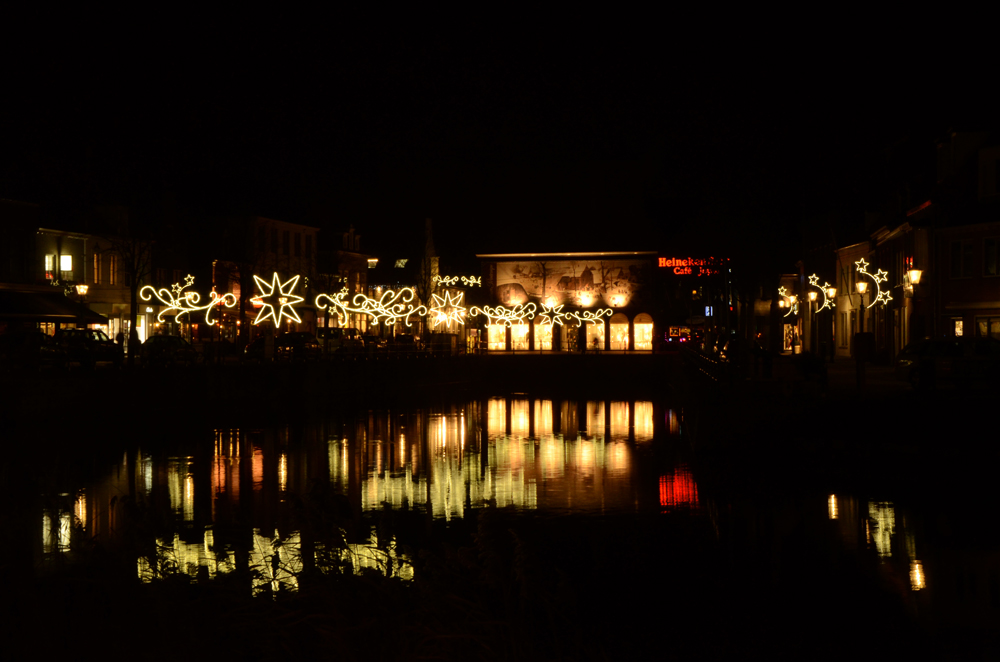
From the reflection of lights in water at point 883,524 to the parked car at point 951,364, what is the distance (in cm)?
1370

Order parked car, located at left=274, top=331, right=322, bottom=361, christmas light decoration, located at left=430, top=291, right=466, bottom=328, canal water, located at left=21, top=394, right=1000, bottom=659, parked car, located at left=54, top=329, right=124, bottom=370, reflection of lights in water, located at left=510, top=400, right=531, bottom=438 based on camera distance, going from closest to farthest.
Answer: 1. canal water, located at left=21, top=394, right=1000, bottom=659
2. reflection of lights in water, located at left=510, top=400, right=531, bottom=438
3. parked car, located at left=54, top=329, right=124, bottom=370
4. parked car, located at left=274, top=331, right=322, bottom=361
5. christmas light decoration, located at left=430, top=291, right=466, bottom=328

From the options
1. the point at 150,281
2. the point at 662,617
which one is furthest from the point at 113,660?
the point at 150,281

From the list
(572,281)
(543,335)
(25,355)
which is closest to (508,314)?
(543,335)

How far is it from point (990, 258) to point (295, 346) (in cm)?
3005

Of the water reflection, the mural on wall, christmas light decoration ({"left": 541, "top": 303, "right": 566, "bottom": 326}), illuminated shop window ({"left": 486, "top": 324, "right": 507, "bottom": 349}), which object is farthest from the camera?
the mural on wall

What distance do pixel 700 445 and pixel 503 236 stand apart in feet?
199

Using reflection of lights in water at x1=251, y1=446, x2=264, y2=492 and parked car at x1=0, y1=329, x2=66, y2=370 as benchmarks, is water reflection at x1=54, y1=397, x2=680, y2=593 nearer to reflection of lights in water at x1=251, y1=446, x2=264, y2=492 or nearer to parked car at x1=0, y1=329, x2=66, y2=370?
reflection of lights in water at x1=251, y1=446, x2=264, y2=492

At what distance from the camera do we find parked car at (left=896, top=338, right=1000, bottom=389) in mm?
25812

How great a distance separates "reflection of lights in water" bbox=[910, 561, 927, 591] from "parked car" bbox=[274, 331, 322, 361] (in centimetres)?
3723

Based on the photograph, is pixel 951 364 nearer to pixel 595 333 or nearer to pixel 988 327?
pixel 988 327

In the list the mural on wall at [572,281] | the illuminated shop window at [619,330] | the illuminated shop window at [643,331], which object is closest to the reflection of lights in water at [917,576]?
the illuminated shop window at [643,331]

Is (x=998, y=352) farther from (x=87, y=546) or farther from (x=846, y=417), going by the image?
(x=87, y=546)

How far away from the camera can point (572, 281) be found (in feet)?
250

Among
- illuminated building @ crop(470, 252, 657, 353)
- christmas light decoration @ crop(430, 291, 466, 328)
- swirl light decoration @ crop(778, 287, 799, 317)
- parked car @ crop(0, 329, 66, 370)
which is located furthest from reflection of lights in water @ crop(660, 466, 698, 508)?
illuminated building @ crop(470, 252, 657, 353)
